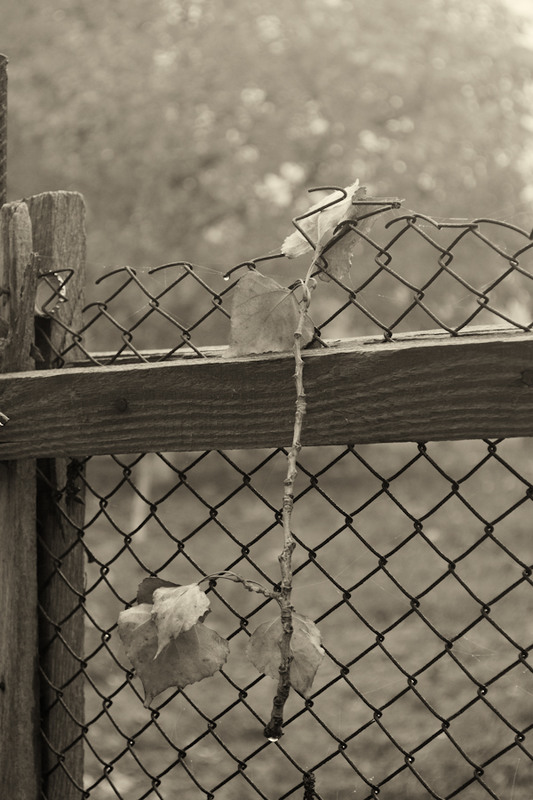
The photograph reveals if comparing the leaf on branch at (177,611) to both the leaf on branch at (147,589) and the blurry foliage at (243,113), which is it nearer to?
the leaf on branch at (147,589)

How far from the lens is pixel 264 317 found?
117 cm

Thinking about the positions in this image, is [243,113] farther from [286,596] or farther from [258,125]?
[286,596]

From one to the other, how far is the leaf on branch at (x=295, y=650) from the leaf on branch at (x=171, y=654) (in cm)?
6

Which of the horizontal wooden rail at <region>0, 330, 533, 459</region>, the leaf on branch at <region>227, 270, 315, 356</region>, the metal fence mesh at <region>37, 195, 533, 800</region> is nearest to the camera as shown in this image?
the horizontal wooden rail at <region>0, 330, 533, 459</region>

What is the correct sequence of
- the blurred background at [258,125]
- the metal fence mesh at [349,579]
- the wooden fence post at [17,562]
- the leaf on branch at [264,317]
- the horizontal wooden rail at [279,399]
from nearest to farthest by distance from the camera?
the horizontal wooden rail at [279,399] → the leaf on branch at [264,317] → the metal fence mesh at [349,579] → the wooden fence post at [17,562] → the blurred background at [258,125]

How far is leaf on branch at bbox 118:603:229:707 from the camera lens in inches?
46.0

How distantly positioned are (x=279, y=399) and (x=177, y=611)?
317mm

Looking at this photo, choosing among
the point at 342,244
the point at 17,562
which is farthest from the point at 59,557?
the point at 342,244

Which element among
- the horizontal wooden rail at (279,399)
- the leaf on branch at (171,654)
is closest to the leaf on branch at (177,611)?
the leaf on branch at (171,654)

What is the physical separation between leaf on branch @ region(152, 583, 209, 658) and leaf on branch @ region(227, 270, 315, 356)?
337mm

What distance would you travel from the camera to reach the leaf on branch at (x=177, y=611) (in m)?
1.10

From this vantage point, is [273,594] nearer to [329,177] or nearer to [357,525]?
[329,177]

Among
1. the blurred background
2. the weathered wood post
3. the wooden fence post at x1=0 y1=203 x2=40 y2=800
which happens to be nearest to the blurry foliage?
the blurred background

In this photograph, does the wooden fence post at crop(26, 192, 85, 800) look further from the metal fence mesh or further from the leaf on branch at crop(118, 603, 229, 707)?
the leaf on branch at crop(118, 603, 229, 707)
